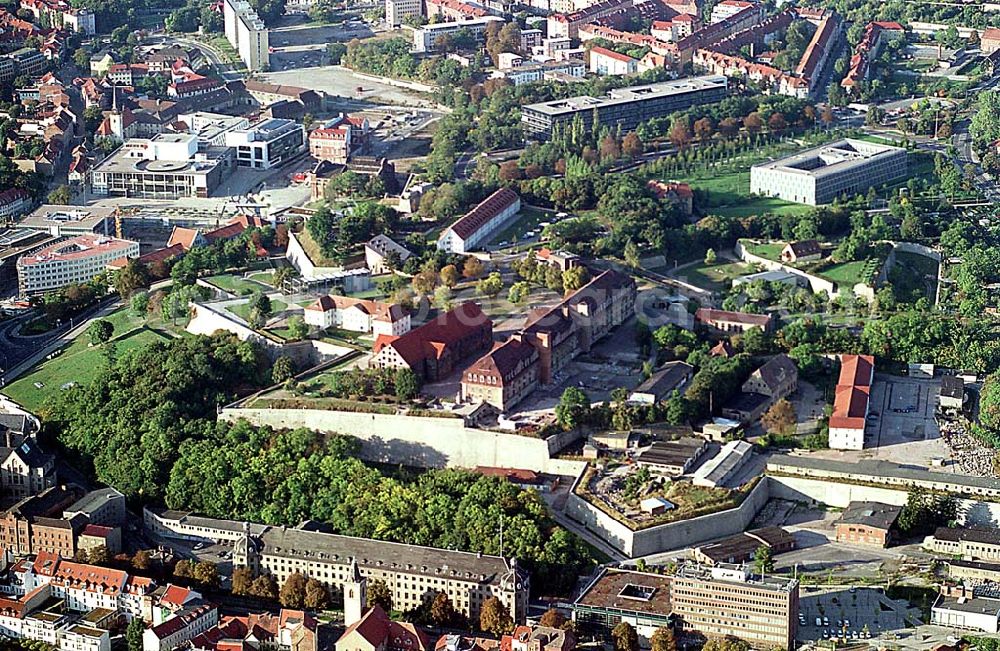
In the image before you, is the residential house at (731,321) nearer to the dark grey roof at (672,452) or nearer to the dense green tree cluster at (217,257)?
the dark grey roof at (672,452)

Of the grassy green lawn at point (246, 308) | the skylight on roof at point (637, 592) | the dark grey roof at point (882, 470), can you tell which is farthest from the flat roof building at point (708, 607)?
the grassy green lawn at point (246, 308)

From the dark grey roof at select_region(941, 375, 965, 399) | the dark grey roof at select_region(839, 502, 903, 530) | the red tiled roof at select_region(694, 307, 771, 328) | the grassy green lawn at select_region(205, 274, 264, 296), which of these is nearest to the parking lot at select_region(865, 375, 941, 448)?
the dark grey roof at select_region(941, 375, 965, 399)

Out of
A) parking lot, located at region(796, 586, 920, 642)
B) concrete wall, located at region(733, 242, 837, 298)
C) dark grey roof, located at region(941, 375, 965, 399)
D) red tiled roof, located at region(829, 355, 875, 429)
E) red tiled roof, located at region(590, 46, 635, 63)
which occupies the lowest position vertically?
parking lot, located at region(796, 586, 920, 642)

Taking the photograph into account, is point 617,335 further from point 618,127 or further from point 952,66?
point 952,66

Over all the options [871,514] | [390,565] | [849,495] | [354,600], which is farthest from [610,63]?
[354,600]

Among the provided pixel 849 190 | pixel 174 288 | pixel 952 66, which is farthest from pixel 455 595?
pixel 952 66

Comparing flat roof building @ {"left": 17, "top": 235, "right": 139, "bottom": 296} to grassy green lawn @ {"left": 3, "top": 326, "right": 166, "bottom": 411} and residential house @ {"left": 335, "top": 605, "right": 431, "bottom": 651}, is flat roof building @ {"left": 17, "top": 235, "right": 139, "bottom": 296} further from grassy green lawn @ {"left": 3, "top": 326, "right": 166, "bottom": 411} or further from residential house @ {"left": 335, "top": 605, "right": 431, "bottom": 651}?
residential house @ {"left": 335, "top": 605, "right": 431, "bottom": 651}
